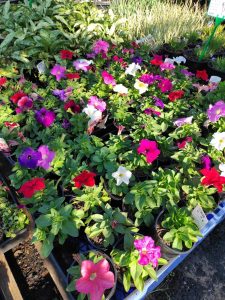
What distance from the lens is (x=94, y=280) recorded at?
110cm

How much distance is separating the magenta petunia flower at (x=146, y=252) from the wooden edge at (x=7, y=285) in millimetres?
688

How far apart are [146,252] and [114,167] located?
60 centimetres

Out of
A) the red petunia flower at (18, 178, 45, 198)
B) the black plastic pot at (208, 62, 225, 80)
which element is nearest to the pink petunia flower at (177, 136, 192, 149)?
the red petunia flower at (18, 178, 45, 198)

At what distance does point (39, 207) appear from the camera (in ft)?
5.04

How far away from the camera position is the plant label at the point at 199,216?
1.40 m

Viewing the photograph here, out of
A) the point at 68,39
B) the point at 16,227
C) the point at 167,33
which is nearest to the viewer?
the point at 16,227

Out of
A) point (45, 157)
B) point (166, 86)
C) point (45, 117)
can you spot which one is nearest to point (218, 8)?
point (166, 86)

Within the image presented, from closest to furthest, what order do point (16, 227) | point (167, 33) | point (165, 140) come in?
point (16, 227)
point (165, 140)
point (167, 33)

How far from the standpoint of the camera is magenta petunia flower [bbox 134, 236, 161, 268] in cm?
122

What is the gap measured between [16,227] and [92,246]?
0.48m

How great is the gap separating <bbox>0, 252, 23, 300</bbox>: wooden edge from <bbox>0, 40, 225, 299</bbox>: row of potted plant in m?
0.30

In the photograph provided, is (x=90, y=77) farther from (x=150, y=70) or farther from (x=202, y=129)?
(x=202, y=129)

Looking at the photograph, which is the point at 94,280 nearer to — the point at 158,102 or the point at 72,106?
the point at 72,106

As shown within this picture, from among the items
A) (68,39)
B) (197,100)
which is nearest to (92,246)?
(197,100)
